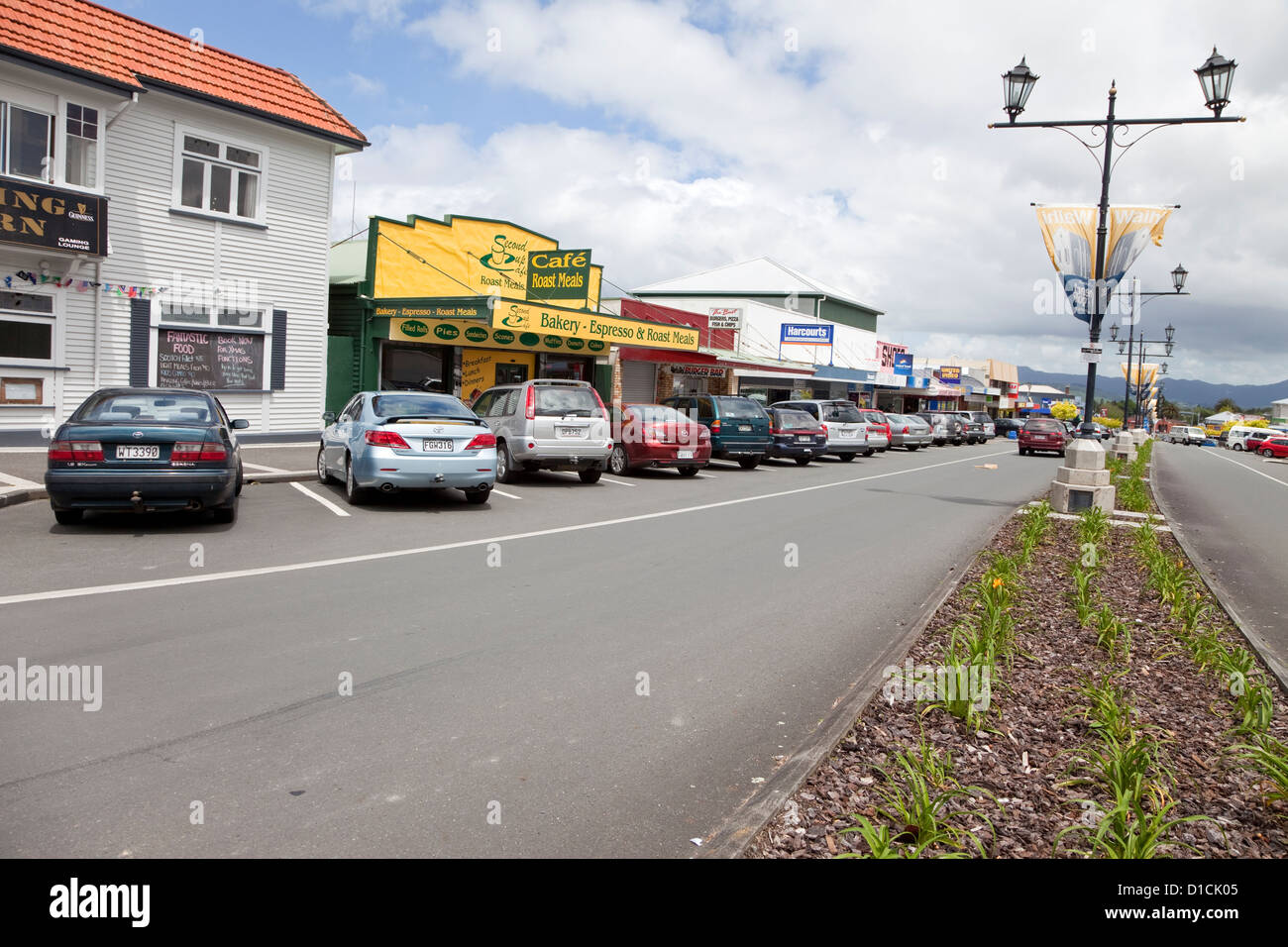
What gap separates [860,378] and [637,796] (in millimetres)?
47034

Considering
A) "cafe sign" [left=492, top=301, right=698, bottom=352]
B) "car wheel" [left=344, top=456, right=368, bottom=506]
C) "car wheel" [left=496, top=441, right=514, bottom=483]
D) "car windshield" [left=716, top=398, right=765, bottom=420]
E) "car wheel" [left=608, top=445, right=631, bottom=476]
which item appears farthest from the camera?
"car windshield" [left=716, top=398, right=765, bottom=420]

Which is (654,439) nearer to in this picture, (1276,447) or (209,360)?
(209,360)

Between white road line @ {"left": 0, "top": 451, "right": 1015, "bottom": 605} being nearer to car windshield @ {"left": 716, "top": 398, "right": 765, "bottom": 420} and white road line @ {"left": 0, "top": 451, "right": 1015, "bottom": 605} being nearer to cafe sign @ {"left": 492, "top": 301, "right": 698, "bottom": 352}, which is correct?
A: car windshield @ {"left": 716, "top": 398, "right": 765, "bottom": 420}

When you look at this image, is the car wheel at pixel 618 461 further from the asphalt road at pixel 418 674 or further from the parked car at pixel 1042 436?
the parked car at pixel 1042 436

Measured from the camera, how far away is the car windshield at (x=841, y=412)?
27.8 m

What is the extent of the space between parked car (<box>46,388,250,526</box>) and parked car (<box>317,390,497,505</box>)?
1.91 metres

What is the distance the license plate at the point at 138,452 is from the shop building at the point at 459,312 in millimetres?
Answer: 11234

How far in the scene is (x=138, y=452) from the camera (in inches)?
364

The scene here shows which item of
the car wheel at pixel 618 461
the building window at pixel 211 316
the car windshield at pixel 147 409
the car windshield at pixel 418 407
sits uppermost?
the building window at pixel 211 316

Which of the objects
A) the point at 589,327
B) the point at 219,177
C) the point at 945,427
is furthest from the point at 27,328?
the point at 945,427

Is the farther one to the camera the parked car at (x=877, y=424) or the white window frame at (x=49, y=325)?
the parked car at (x=877, y=424)

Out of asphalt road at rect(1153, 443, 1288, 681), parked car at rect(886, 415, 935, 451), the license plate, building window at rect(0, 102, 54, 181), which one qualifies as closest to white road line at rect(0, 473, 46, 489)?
the license plate

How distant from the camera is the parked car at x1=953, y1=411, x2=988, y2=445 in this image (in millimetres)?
47406

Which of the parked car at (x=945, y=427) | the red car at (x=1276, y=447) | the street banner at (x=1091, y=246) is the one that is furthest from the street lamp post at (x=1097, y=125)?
the red car at (x=1276, y=447)
